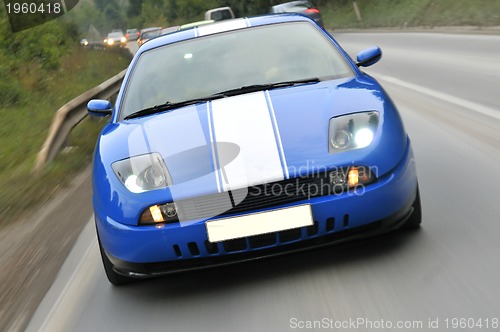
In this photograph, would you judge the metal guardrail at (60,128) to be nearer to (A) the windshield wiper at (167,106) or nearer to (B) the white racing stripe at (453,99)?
(A) the windshield wiper at (167,106)

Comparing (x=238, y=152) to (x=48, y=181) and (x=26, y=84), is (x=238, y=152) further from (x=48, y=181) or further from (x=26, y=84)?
(x=26, y=84)

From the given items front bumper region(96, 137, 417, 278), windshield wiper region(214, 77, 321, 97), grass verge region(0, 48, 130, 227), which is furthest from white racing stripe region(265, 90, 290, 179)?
grass verge region(0, 48, 130, 227)

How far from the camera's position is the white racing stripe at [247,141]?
137 inches

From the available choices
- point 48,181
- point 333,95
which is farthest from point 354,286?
point 48,181

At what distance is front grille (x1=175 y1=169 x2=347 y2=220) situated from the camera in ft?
11.4

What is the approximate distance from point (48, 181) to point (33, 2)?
1953 cm

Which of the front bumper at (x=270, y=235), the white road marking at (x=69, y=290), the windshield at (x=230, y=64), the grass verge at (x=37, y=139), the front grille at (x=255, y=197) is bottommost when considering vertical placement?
the grass verge at (x=37, y=139)

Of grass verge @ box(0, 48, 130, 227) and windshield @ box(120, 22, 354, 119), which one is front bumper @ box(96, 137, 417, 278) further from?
grass verge @ box(0, 48, 130, 227)

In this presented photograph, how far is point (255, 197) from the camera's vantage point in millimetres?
3475

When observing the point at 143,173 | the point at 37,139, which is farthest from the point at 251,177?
the point at 37,139

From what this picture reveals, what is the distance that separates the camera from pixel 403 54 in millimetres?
16750

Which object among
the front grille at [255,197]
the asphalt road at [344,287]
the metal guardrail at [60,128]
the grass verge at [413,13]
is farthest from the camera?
the grass verge at [413,13]

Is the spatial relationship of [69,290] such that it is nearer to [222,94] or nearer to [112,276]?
[112,276]

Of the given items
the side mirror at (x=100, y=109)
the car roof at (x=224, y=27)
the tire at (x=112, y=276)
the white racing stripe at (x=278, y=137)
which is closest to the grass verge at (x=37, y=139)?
the side mirror at (x=100, y=109)
